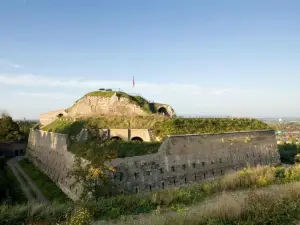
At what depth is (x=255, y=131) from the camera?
2555 centimetres

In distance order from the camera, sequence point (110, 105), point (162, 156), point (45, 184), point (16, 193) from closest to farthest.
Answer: point (162, 156), point (16, 193), point (45, 184), point (110, 105)

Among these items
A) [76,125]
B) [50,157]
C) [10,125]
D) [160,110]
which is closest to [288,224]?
[76,125]

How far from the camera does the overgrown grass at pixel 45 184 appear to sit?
18752 mm

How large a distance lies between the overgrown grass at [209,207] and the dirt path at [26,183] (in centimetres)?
1110

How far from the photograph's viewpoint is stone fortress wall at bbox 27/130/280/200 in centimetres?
1648

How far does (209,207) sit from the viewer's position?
673cm

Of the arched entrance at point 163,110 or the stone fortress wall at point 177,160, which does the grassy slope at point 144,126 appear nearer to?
the stone fortress wall at point 177,160

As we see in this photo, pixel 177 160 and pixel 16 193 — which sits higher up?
pixel 177 160

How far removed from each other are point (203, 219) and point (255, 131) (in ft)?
69.9

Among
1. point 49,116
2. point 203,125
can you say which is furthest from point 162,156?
point 49,116

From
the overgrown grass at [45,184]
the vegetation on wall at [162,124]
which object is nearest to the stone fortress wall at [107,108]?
the vegetation on wall at [162,124]

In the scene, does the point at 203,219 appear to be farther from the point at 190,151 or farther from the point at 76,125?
the point at 76,125

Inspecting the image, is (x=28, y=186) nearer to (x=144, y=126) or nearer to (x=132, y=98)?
(x=144, y=126)

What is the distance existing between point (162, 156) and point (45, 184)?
34.2 ft
